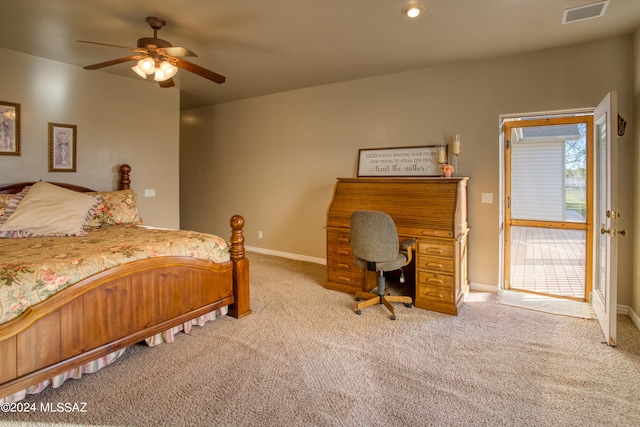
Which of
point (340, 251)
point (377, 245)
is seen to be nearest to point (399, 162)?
point (340, 251)

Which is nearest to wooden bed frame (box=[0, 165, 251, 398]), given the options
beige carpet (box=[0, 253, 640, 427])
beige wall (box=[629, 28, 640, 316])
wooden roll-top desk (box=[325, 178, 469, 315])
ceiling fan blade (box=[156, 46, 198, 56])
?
beige carpet (box=[0, 253, 640, 427])

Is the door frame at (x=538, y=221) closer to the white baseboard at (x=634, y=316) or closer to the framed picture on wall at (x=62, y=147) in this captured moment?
the white baseboard at (x=634, y=316)

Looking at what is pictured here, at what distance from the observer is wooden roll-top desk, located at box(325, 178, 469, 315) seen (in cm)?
329

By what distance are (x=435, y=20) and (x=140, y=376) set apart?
11.4 feet

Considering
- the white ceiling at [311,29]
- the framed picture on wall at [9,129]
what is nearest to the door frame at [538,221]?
the white ceiling at [311,29]

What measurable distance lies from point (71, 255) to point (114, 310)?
1.45 feet

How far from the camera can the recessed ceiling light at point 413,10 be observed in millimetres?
2664

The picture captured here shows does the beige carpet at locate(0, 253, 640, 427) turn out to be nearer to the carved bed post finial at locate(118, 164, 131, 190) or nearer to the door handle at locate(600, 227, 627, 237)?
the door handle at locate(600, 227, 627, 237)

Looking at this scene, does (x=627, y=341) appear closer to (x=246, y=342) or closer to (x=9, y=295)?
(x=246, y=342)

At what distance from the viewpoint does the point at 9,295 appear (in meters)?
1.79

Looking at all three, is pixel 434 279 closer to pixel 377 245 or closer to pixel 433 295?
pixel 433 295

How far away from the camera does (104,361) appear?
2.29 meters

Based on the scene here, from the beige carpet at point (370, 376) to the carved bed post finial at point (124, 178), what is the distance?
8.44 ft

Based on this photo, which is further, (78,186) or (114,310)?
(78,186)
